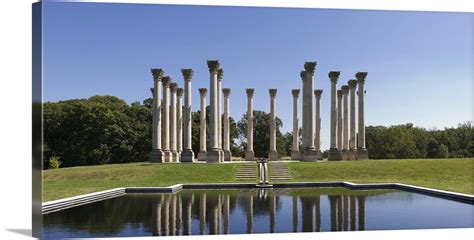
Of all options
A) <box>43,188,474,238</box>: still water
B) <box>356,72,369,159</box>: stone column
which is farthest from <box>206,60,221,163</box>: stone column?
<box>43,188,474,238</box>: still water

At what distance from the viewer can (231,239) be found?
72.9ft

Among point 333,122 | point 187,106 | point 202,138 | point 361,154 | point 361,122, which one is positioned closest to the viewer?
point 187,106

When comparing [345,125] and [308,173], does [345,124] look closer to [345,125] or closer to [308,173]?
[345,125]

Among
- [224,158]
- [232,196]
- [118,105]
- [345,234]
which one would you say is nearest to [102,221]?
[345,234]

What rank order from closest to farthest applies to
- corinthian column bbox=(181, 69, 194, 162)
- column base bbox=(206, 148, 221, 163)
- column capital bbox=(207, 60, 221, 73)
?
column base bbox=(206, 148, 221, 163) < column capital bbox=(207, 60, 221, 73) < corinthian column bbox=(181, 69, 194, 162)

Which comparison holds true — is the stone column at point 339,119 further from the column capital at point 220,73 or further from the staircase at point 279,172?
the staircase at point 279,172

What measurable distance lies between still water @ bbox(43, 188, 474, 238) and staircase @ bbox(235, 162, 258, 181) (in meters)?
16.0

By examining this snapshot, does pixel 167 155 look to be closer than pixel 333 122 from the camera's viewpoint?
Yes

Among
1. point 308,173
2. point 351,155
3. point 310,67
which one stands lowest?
point 308,173

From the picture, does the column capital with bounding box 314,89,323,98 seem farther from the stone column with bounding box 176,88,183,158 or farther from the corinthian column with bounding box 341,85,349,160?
the stone column with bounding box 176,88,183,158

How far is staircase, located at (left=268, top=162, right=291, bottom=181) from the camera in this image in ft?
182

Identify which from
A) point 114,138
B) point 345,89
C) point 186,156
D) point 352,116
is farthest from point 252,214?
point 114,138

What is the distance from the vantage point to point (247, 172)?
59219mm

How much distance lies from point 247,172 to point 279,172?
11.3 feet
